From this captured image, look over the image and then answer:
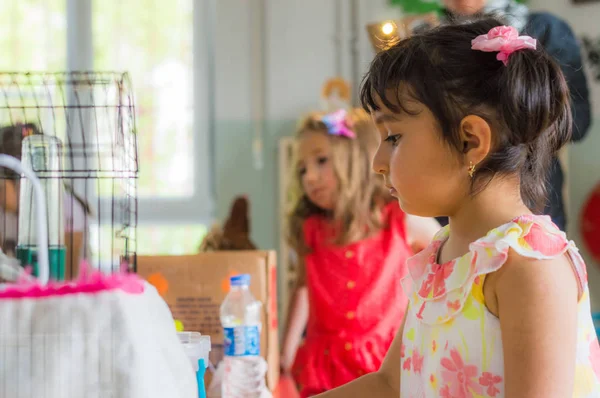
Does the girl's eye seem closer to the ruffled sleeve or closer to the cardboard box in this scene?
the ruffled sleeve

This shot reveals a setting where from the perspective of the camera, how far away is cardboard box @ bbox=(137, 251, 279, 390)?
143cm

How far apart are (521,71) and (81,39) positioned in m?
3.20

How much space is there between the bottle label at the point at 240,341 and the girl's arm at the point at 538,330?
49 centimetres

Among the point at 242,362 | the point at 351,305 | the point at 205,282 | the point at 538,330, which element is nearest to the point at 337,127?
the point at 351,305

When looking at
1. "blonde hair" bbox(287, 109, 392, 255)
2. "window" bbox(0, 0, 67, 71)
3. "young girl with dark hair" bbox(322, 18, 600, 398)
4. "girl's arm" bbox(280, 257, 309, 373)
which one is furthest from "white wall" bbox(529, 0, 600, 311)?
"young girl with dark hair" bbox(322, 18, 600, 398)

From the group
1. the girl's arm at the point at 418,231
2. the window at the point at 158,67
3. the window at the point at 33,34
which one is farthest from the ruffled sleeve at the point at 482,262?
the window at the point at 33,34

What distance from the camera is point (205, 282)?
144cm

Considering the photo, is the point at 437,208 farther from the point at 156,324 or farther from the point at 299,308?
the point at 299,308

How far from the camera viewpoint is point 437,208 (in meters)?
0.96

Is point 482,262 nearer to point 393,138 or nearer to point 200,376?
point 393,138

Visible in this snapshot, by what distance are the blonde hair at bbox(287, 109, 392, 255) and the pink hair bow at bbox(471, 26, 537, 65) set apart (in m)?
1.14

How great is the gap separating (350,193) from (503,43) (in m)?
1.29

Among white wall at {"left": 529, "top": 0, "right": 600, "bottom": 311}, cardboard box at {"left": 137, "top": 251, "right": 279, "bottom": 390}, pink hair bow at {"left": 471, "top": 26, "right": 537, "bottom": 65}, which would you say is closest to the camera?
pink hair bow at {"left": 471, "top": 26, "right": 537, "bottom": 65}

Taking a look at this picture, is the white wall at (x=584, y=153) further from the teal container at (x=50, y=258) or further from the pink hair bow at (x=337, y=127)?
the teal container at (x=50, y=258)
